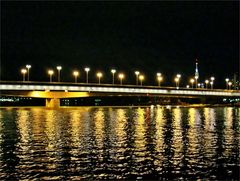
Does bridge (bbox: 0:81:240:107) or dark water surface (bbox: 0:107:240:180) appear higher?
bridge (bbox: 0:81:240:107)

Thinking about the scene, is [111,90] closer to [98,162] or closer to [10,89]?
[10,89]

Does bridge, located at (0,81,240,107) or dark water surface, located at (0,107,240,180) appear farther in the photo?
bridge, located at (0,81,240,107)

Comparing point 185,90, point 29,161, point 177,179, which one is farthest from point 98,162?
point 185,90

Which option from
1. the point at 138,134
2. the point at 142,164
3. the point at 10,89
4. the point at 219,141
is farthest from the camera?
the point at 10,89

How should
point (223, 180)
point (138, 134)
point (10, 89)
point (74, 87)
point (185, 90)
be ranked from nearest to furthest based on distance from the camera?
point (223, 180) < point (138, 134) < point (10, 89) < point (74, 87) < point (185, 90)

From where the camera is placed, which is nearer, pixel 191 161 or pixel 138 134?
pixel 191 161

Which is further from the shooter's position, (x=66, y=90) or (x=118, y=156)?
(x=66, y=90)

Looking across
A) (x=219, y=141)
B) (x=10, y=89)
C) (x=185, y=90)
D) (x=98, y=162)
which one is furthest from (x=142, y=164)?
(x=185, y=90)

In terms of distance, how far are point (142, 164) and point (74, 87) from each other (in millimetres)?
89573

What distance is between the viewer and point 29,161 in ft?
85.4

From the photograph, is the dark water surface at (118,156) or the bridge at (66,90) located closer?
the dark water surface at (118,156)

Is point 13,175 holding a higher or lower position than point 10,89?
lower

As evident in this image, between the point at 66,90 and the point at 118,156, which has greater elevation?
the point at 66,90

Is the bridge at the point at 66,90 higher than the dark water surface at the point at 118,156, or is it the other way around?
the bridge at the point at 66,90
